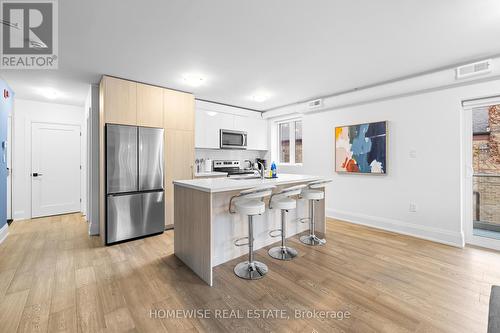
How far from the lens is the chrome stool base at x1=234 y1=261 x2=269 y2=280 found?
92.2 inches

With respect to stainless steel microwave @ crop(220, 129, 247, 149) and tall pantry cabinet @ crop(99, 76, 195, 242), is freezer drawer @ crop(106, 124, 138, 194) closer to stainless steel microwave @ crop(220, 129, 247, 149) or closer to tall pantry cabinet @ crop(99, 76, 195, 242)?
tall pantry cabinet @ crop(99, 76, 195, 242)

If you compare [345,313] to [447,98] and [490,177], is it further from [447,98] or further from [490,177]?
[447,98]

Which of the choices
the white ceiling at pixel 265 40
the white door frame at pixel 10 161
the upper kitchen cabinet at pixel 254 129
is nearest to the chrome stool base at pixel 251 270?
the white ceiling at pixel 265 40

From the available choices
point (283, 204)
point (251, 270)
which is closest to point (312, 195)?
point (283, 204)

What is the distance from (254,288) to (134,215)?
2333mm

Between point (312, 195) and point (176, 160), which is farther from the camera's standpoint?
point (176, 160)

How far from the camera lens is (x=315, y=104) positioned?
4734mm

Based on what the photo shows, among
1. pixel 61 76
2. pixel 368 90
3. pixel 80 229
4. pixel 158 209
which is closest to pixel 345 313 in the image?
pixel 158 209

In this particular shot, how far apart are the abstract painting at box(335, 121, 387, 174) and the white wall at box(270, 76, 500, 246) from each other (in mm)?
118

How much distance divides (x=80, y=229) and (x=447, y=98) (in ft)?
21.1

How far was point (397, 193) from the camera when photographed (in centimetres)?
380

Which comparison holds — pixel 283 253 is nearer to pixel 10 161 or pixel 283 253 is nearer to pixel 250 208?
pixel 250 208

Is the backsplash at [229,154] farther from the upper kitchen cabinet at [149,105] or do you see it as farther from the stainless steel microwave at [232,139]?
the upper kitchen cabinet at [149,105]

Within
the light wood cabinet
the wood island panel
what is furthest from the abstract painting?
the wood island panel
